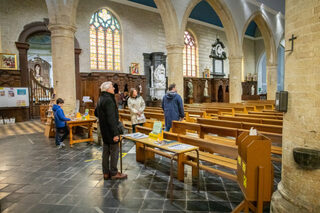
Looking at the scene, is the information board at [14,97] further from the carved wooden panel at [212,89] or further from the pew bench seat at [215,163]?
the carved wooden panel at [212,89]

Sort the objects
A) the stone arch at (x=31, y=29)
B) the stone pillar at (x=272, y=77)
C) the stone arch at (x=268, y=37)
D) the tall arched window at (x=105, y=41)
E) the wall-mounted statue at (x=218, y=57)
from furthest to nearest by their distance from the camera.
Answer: the wall-mounted statue at (x=218, y=57) < the stone pillar at (x=272, y=77) < the stone arch at (x=268, y=37) < the tall arched window at (x=105, y=41) < the stone arch at (x=31, y=29)

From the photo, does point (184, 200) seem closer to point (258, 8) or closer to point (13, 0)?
point (13, 0)

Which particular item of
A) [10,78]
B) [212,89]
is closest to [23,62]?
[10,78]

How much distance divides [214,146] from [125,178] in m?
1.61

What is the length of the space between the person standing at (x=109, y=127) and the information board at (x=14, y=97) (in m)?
9.78

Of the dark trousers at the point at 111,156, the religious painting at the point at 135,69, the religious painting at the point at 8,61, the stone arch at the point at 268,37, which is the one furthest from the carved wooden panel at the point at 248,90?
the dark trousers at the point at 111,156

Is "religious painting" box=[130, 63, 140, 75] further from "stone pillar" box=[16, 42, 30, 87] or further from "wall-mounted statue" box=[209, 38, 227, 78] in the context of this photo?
"wall-mounted statue" box=[209, 38, 227, 78]

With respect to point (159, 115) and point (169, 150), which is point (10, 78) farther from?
point (169, 150)

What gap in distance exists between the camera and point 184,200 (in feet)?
9.45

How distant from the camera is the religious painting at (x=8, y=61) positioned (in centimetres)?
1118

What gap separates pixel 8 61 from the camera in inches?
448

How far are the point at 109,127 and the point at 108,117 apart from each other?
168mm

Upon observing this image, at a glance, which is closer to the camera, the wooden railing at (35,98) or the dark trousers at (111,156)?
the dark trousers at (111,156)

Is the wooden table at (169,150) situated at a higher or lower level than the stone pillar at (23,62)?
lower
